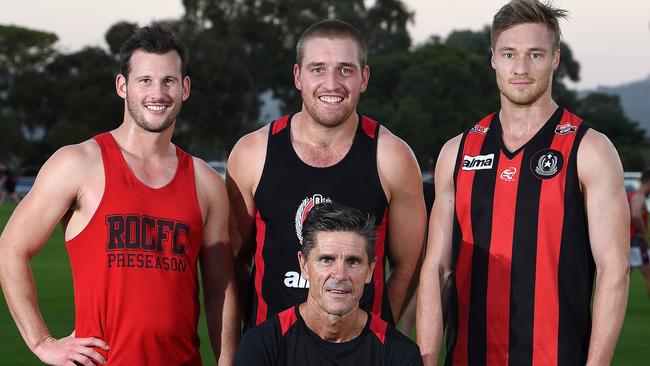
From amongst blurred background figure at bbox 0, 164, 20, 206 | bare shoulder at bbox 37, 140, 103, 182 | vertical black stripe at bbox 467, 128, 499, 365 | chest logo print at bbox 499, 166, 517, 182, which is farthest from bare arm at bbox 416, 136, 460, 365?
blurred background figure at bbox 0, 164, 20, 206

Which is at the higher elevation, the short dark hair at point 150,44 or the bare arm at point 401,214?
the short dark hair at point 150,44

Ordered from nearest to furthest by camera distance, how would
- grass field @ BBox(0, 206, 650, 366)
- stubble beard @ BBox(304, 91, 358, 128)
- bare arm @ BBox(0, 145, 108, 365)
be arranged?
bare arm @ BBox(0, 145, 108, 365)
stubble beard @ BBox(304, 91, 358, 128)
grass field @ BBox(0, 206, 650, 366)

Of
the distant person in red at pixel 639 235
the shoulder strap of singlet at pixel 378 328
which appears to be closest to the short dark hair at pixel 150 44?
the shoulder strap of singlet at pixel 378 328

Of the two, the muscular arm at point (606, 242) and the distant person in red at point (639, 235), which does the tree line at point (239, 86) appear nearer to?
the distant person in red at point (639, 235)

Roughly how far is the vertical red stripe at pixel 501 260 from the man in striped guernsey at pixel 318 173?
721mm

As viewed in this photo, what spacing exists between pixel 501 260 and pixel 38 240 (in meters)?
2.03

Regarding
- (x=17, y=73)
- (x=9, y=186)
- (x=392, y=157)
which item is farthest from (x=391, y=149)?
(x=17, y=73)

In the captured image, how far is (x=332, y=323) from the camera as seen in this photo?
167 inches

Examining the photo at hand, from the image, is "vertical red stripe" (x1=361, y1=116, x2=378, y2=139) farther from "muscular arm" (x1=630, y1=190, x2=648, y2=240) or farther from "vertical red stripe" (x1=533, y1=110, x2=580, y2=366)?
"muscular arm" (x1=630, y1=190, x2=648, y2=240)

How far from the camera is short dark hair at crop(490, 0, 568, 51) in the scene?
430 centimetres

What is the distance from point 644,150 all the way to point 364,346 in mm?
62386

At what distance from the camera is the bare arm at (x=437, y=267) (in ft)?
14.5

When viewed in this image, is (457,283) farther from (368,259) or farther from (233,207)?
(233,207)

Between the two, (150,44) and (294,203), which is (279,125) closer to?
(294,203)
